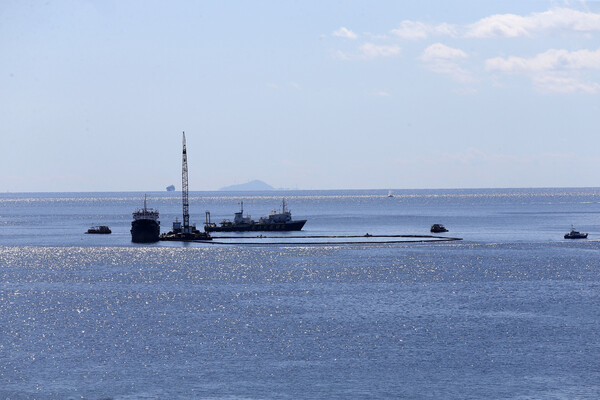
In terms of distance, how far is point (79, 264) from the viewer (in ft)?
459

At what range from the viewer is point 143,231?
622 feet

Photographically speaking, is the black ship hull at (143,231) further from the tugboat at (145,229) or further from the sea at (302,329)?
the sea at (302,329)

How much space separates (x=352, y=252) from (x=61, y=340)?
308 feet

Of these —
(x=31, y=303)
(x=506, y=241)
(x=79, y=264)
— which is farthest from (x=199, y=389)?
(x=506, y=241)

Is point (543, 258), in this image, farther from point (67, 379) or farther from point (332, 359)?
point (67, 379)

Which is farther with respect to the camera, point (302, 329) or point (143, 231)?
point (143, 231)

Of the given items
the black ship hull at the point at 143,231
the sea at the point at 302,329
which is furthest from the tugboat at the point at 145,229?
the sea at the point at 302,329

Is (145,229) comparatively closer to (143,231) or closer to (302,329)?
(143,231)

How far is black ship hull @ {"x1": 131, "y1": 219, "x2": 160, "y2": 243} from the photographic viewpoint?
622 feet

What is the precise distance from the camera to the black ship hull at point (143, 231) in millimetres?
189625

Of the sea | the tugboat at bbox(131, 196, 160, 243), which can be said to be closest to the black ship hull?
the tugboat at bbox(131, 196, 160, 243)

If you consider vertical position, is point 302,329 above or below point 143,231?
below

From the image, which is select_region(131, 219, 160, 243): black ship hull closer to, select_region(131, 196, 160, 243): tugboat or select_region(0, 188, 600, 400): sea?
select_region(131, 196, 160, 243): tugboat

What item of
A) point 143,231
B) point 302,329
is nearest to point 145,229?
point 143,231
